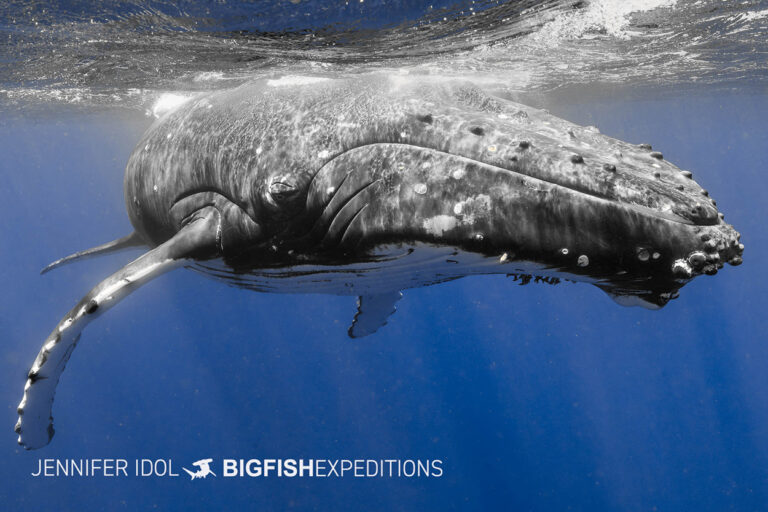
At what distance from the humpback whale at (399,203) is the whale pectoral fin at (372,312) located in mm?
2292

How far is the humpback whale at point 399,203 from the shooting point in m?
2.58

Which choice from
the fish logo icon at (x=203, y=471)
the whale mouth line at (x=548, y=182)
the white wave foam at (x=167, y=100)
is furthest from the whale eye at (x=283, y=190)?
the fish logo icon at (x=203, y=471)

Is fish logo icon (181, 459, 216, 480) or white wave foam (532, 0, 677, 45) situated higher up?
white wave foam (532, 0, 677, 45)

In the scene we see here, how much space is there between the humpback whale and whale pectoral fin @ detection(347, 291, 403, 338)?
2292 mm

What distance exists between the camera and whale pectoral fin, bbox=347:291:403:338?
22.2 ft

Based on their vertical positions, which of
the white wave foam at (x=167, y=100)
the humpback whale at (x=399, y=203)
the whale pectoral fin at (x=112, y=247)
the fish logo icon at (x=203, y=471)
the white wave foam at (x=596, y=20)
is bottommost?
the fish logo icon at (x=203, y=471)

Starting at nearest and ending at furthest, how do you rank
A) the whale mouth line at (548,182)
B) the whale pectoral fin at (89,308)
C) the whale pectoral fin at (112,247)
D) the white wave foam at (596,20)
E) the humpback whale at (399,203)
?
the whale mouth line at (548,182) < the humpback whale at (399,203) < the whale pectoral fin at (89,308) < the whale pectoral fin at (112,247) < the white wave foam at (596,20)

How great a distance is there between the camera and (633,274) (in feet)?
8.59

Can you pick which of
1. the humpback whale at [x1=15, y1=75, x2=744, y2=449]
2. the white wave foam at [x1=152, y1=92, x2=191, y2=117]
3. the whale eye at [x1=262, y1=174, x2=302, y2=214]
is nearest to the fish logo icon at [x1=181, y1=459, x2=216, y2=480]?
the white wave foam at [x1=152, y1=92, x2=191, y2=117]

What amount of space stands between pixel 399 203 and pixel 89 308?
2.15 metres

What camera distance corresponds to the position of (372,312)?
7.05m

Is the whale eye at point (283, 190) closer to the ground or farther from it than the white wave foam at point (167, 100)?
closer to the ground

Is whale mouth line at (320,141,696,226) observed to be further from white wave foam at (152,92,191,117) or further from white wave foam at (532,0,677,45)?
white wave foam at (152,92,191,117)

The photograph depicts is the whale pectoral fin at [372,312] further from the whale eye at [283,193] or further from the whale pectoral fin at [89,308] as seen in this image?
the whale eye at [283,193]
